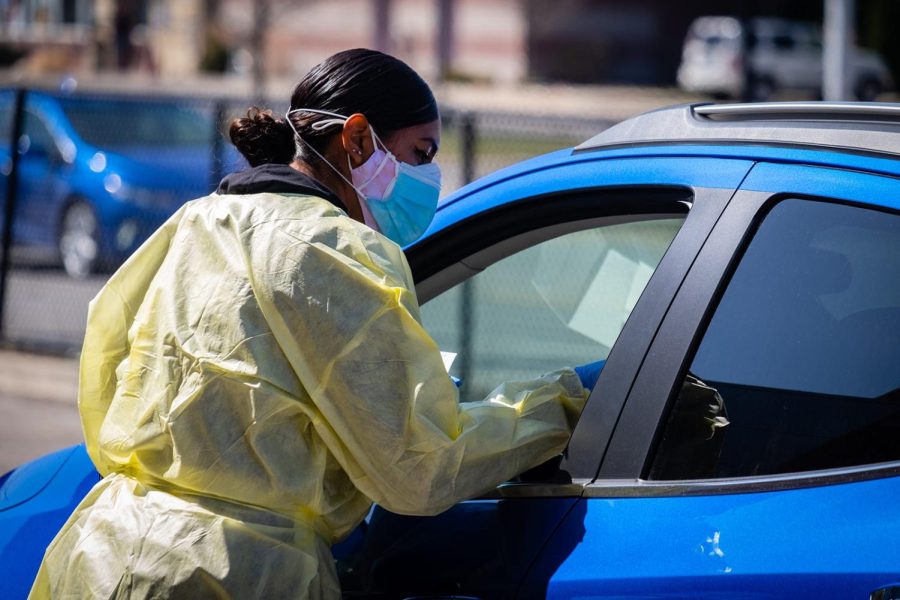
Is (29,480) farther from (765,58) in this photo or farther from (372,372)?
(765,58)

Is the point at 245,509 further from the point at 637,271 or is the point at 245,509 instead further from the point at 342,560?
the point at 637,271

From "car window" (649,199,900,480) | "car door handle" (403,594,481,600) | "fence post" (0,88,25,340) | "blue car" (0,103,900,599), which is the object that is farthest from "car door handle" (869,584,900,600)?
"fence post" (0,88,25,340)

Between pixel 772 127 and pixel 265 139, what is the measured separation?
3.05 feet

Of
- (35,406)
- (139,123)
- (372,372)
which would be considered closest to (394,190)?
(372,372)

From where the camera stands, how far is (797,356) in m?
1.99

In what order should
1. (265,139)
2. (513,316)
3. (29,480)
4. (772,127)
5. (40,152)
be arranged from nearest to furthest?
(772,127) → (265,139) → (29,480) → (513,316) → (40,152)

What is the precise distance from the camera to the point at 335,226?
1962 millimetres

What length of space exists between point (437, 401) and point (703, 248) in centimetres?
52

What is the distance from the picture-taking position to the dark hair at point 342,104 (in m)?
2.19

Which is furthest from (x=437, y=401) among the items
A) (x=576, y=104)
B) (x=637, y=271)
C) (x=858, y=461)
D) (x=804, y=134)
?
(x=576, y=104)

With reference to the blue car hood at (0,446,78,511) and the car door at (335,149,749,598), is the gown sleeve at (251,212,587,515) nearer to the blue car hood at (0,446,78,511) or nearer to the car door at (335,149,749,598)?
the car door at (335,149,749,598)

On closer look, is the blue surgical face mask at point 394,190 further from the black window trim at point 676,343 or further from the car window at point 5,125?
the car window at point 5,125

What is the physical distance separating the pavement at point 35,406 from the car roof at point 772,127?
15.3 ft

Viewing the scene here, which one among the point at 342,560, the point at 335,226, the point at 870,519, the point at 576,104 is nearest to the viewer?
the point at 870,519
